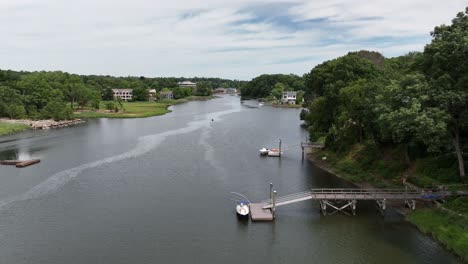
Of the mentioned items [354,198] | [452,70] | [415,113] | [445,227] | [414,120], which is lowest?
[445,227]

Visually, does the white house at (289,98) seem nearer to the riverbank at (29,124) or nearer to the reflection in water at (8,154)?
the riverbank at (29,124)

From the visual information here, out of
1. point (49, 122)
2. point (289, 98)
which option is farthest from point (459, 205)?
point (289, 98)

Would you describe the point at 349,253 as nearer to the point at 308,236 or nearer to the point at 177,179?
the point at 308,236

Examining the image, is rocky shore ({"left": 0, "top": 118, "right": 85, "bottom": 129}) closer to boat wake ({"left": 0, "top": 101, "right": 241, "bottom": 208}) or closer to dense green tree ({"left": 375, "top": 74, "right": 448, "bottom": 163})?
boat wake ({"left": 0, "top": 101, "right": 241, "bottom": 208})

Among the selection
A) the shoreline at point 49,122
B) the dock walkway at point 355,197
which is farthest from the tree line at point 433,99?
the shoreline at point 49,122

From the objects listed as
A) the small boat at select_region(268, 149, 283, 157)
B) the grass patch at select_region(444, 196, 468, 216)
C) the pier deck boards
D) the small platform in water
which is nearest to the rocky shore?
the small boat at select_region(268, 149, 283, 157)

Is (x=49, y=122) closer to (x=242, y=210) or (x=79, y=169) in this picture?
(x=79, y=169)
